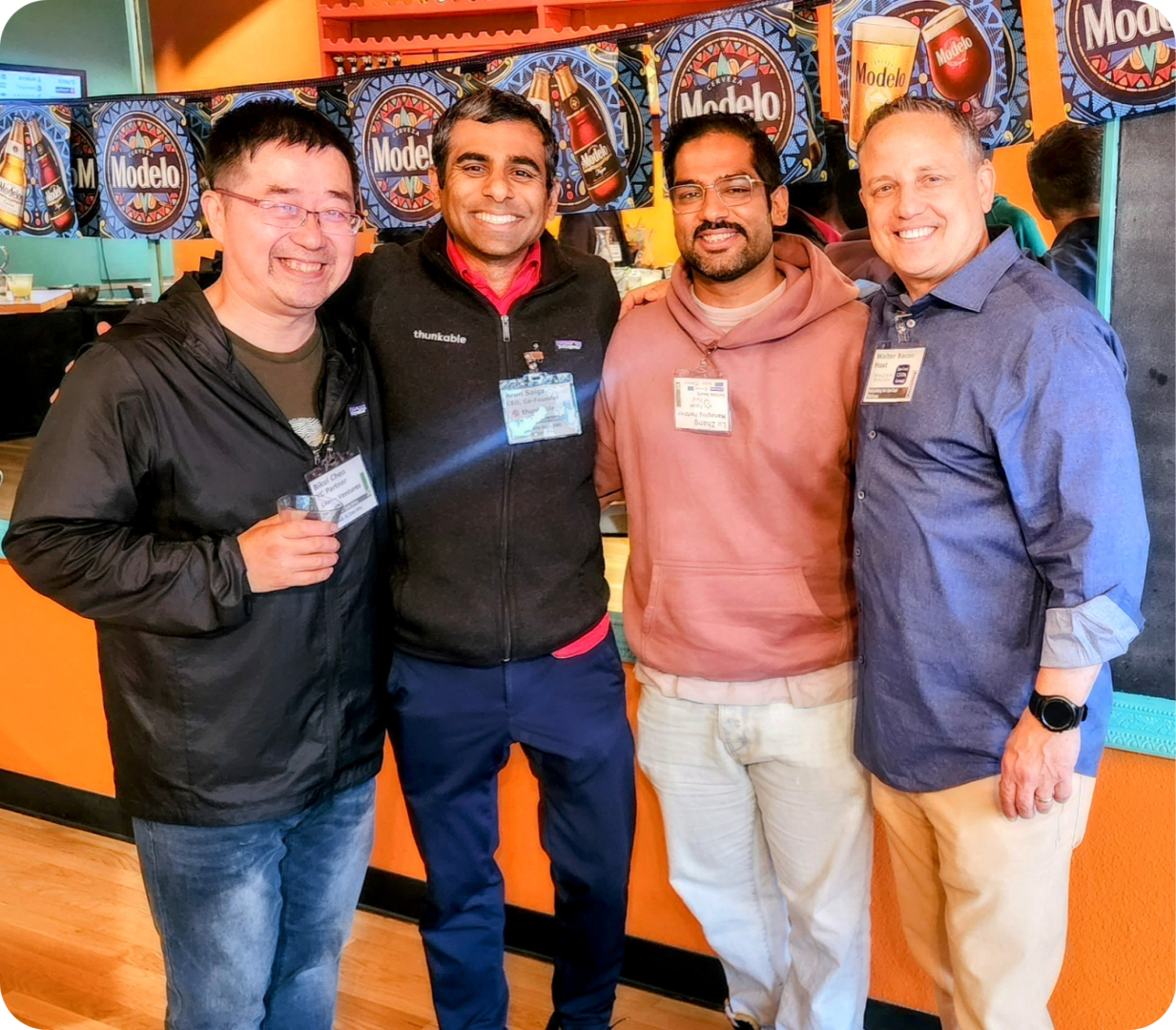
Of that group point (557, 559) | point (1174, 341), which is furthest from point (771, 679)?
point (1174, 341)

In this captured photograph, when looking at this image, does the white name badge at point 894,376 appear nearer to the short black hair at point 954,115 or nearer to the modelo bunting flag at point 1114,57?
the short black hair at point 954,115

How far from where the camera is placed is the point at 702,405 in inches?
72.6

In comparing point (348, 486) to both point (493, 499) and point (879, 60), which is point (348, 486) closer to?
point (493, 499)

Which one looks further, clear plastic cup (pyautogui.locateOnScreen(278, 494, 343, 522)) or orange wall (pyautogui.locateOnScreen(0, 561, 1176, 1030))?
orange wall (pyautogui.locateOnScreen(0, 561, 1176, 1030))

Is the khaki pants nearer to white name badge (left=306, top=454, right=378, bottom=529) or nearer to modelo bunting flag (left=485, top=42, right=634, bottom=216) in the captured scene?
white name badge (left=306, top=454, right=378, bottom=529)

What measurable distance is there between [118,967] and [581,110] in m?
2.40

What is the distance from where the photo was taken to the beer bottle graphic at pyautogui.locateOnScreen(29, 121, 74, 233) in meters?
3.03

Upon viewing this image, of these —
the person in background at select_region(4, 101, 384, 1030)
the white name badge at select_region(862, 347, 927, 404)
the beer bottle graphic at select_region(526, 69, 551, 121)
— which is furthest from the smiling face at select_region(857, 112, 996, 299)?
the beer bottle graphic at select_region(526, 69, 551, 121)

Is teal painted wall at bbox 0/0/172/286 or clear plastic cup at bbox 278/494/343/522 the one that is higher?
teal painted wall at bbox 0/0/172/286

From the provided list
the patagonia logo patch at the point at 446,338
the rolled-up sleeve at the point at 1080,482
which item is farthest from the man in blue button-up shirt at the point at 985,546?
the patagonia logo patch at the point at 446,338

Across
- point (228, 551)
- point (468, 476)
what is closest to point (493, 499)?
point (468, 476)

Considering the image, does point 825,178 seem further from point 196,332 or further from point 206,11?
point 206,11

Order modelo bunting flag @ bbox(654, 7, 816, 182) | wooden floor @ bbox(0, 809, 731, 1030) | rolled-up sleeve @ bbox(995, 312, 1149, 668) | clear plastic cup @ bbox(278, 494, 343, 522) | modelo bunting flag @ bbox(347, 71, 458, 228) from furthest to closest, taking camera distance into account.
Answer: modelo bunting flag @ bbox(347, 71, 458, 228) < wooden floor @ bbox(0, 809, 731, 1030) < modelo bunting flag @ bbox(654, 7, 816, 182) < clear plastic cup @ bbox(278, 494, 343, 522) < rolled-up sleeve @ bbox(995, 312, 1149, 668)

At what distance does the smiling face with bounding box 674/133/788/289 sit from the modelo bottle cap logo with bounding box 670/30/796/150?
9.4 inches
